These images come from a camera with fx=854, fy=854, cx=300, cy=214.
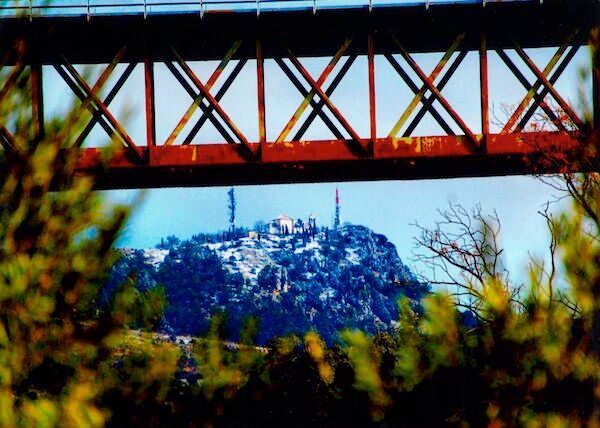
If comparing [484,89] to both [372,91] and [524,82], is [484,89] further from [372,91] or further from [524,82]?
[372,91]

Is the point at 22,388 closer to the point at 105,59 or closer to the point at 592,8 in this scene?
the point at 105,59

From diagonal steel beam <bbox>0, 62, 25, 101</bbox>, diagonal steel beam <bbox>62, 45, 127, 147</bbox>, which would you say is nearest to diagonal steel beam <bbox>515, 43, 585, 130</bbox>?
diagonal steel beam <bbox>62, 45, 127, 147</bbox>

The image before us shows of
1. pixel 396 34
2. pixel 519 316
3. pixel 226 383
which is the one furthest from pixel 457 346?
pixel 396 34

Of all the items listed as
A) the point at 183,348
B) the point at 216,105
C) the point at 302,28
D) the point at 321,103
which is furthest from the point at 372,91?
the point at 183,348

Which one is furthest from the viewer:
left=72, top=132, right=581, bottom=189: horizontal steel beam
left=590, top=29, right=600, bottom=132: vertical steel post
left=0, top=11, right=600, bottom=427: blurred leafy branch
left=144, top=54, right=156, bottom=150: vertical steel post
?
left=144, top=54, right=156, bottom=150: vertical steel post

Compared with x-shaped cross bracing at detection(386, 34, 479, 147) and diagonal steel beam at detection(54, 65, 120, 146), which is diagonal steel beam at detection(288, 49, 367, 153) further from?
diagonal steel beam at detection(54, 65, 120, 146)

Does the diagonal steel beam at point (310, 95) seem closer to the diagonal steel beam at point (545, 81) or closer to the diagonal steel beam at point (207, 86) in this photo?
the diagonal steel beam at point (207, 86)
